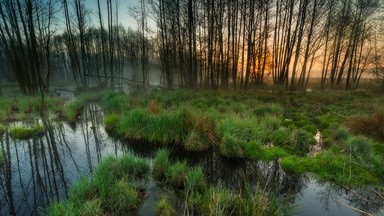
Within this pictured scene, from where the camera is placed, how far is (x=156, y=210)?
3799 mm

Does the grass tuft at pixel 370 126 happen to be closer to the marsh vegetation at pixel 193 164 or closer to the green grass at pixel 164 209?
the marsh vegetation at pixel 193 164

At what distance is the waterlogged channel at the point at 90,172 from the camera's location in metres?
4.06

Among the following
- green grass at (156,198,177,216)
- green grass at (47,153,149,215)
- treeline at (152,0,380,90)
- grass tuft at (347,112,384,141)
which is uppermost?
treeline at (152,0,380,90)

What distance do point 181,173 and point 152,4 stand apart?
22.4m

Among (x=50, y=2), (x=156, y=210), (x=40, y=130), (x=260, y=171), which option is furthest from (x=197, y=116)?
(x=50, y=2)

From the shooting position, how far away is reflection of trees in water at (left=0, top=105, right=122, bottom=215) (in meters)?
4.38

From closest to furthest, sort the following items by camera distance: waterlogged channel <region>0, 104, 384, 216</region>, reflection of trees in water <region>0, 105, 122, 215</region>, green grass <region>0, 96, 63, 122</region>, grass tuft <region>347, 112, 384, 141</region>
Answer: waterlogged channel <region>0, 104, 384, 216</region>
reflection of trees in water <region>0, 105, 122, 215</region>
grass tuft <region>347, 112, 384, 141</region>
green grass <region>0, 96, 63, 122</region>

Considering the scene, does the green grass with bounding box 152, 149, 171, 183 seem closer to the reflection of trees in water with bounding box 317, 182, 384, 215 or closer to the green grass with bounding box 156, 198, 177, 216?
the green grass with bounding box 156, 198, 177, 216

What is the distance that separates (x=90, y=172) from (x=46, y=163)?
5.75 feet

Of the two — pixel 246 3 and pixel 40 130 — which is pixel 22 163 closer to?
pixel 40 130

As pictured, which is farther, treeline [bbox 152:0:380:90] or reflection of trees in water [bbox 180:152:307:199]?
treeline [bbox 152:0:380:90]

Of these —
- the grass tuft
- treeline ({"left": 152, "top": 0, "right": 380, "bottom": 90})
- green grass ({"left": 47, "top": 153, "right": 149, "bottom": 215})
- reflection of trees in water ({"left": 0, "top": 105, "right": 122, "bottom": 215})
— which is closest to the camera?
green grass ({"left": 47, "top": 153, "right": 149, "bottom": 215})

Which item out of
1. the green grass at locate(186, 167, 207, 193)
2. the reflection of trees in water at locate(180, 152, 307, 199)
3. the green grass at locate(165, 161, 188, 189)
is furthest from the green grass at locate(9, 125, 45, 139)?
the green grass at locate(186, 167, 207, 193)

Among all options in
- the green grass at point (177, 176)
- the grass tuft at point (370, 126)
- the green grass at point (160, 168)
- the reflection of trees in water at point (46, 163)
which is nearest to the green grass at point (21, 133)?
the reflection of trees in water at point (46, 163)
